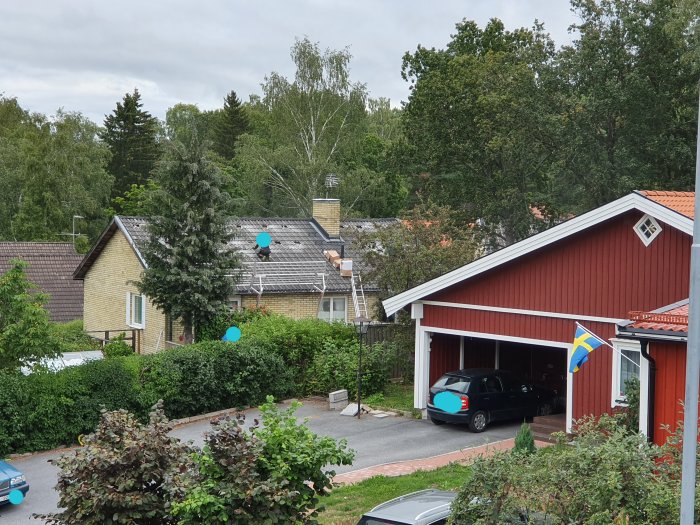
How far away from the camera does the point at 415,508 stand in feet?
34.5

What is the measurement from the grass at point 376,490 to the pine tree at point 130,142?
197ft

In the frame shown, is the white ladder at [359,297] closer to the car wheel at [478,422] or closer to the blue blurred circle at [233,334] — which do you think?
the blue blurred circle at [233,334]

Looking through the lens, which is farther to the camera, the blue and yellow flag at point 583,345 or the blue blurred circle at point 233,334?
the blue blurred circle at point 233,334

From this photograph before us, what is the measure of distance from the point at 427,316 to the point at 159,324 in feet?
40.3

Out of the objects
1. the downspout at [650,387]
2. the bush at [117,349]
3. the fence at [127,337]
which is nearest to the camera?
the downspout at [650,387]

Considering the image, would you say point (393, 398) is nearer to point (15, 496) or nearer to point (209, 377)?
point (209, 377)

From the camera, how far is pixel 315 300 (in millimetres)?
32312

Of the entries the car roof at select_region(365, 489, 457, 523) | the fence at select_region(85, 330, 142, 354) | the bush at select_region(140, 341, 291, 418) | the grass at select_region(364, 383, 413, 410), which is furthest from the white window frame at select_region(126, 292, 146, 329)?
the car roof at select_region(365, 489, 457, 523)

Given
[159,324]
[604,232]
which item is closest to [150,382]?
[159,324]

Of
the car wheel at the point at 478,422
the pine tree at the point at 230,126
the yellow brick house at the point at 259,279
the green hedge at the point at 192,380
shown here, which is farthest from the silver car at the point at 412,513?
the pine tree at the point at 230,126

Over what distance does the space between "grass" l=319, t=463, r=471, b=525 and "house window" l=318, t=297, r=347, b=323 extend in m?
16.2

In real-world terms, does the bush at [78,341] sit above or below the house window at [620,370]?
below

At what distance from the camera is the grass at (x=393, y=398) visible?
23031 millimetres

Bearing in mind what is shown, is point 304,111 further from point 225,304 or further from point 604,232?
point 604,232
